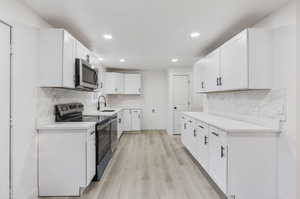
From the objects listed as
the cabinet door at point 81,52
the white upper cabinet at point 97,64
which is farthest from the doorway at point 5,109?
the white upper cabinet at point 97,64

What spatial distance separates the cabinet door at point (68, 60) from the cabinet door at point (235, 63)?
2.25 m

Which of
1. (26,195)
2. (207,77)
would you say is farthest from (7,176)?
(207,77)

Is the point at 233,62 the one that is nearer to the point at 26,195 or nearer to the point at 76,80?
the point at 76,80

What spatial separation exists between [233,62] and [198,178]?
1.81m

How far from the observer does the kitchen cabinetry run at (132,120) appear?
6287mm

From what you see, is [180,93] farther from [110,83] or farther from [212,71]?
[212,71]

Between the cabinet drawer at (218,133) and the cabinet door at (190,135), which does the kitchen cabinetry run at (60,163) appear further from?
the cabinet door at (190,135)

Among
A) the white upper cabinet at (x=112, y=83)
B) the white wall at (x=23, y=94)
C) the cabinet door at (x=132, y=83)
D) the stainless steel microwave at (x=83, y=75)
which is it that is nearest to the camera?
the white wall at (x=23, y=94)

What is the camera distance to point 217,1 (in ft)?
6.52

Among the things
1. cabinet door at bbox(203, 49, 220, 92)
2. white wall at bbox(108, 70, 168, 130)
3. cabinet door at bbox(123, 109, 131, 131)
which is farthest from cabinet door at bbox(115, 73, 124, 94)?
cabinet door at bbox(203, 49, 220, 92)

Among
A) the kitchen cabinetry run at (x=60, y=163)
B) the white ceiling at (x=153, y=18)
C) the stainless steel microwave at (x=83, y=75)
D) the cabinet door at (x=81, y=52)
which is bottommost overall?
the kitchen cabinetry run at (x=60, y=163)

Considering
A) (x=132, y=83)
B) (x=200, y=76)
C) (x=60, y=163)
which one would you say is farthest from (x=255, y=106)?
(x=132, y=83)

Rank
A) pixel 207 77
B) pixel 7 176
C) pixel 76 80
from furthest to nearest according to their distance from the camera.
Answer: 1. pixel 207 77
2. pixel 76 80
3. pixel 7 176

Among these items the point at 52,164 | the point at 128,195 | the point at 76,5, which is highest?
the point at 76,5
